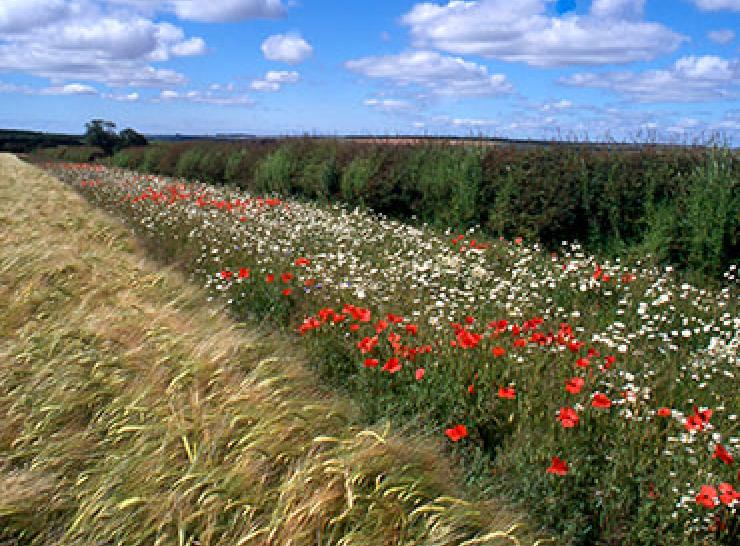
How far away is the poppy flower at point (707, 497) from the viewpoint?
276 cm

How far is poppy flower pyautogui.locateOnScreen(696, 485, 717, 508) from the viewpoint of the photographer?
276 cm

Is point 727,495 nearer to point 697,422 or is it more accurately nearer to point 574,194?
point 697,422

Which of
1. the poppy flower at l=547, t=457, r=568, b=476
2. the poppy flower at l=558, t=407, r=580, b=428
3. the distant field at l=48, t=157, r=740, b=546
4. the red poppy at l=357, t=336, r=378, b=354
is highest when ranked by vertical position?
the red poppy at l=357, t=336, r=378, b=354

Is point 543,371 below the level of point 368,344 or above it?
below

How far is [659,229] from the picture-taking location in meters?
8.82

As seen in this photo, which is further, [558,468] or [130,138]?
[130,138]

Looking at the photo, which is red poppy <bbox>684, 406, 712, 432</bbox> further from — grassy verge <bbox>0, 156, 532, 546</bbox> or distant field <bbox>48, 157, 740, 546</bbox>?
grassy verge <bbox>0, 156, 532, 546</bbox>

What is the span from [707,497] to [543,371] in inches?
60.3

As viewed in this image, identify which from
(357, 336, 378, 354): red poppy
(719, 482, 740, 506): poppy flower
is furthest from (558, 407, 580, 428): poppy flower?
(357, 336, 378, 354): red poppy

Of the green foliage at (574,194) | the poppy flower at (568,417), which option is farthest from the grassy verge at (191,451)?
the green foliage at (574,194)

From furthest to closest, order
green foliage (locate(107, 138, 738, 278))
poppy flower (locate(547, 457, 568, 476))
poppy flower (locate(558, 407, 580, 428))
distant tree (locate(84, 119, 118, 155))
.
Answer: distant tree (locate(84, 119, 118, 155))
green foliage (locate(107, 138, 738, 278))
poppy flower (locate(558, 407, 580, 428))
poppy flower (locate(547, 457, 568, 476))

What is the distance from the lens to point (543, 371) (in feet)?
14.2

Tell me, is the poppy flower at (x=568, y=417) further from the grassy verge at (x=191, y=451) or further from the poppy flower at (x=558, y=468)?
the grassy verge at (x=191, y=451)

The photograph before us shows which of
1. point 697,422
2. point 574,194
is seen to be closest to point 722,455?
point 697,422
